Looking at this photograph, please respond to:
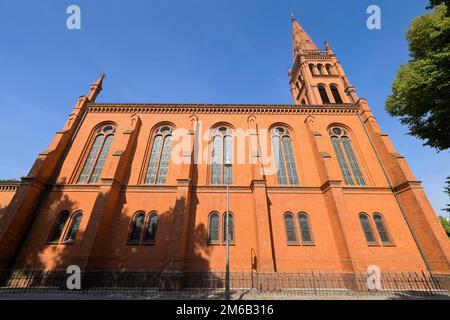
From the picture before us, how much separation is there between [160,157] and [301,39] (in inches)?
1211

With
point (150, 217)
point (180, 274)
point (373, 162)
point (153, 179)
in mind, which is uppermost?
point (373, 162)

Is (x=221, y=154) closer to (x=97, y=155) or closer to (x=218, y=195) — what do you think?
(x=218, y=195)

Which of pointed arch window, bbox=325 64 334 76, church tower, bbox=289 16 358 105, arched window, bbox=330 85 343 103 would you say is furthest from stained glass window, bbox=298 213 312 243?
pointed arch window, bbox=325 64 334 76

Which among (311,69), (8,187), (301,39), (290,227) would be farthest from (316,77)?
(8,187)

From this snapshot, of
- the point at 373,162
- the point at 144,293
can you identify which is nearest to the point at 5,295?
the point at 144,293

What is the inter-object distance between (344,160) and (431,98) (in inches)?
298

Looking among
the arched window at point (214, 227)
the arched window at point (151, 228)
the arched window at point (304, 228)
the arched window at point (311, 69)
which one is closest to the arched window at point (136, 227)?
the arched window at point (151, 228)

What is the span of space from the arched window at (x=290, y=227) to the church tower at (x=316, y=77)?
50.8ft

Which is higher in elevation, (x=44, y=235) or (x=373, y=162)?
(x=373, y=162)

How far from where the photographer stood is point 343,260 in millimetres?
12398

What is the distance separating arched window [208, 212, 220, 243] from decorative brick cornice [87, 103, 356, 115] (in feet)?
34.4

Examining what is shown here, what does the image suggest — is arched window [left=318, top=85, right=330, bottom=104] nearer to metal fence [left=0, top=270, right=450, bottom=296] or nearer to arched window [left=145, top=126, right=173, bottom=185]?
metal fence [left=0, top=270, right=450, bottom=296]

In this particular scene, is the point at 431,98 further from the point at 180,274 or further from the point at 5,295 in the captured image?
the point at 5,295
